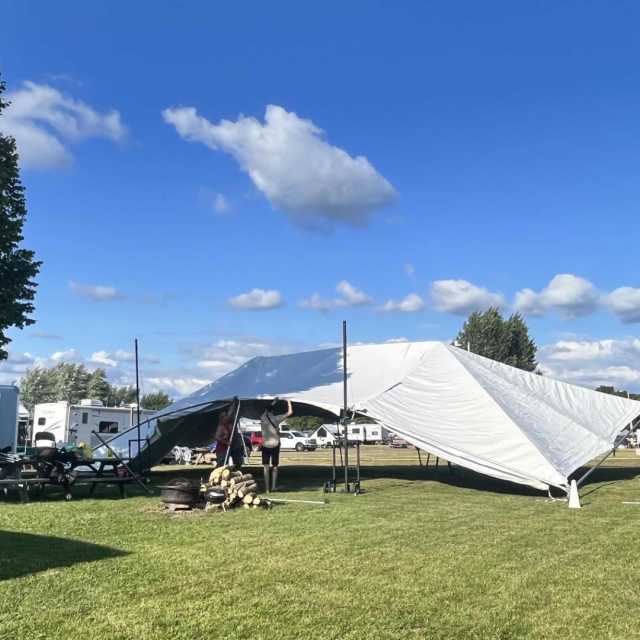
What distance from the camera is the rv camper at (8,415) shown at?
20.3m

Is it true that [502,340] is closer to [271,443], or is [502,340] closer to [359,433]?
[359,433]

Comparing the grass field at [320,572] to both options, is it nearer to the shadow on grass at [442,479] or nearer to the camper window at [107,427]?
the shadow on grass at [442,479]

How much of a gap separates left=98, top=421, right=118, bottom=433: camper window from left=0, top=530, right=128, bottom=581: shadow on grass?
22.7m

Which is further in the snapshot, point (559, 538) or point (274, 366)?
point (274, 366)

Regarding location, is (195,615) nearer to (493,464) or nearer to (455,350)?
(493,464)

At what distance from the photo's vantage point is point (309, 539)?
710 centimetres

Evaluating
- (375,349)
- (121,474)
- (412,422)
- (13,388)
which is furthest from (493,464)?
(13,388)

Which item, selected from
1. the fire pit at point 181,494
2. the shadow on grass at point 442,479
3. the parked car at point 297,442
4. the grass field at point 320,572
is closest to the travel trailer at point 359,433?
the parked car at point 297,442

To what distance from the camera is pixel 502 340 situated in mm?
57062

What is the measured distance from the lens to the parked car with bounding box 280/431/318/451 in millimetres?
42469

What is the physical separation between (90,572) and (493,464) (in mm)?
7829

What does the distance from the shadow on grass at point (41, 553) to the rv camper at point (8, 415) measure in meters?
14.3

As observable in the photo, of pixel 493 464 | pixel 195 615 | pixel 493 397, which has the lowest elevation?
pixel 195 615

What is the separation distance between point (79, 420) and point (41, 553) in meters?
23.2
